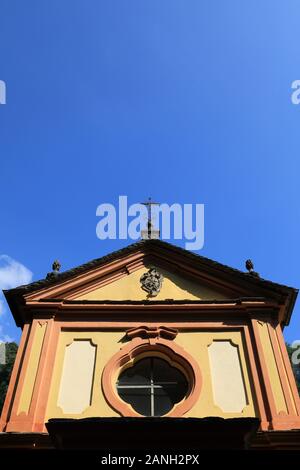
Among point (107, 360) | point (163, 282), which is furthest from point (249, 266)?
point (107, 360)

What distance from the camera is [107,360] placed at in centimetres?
1093

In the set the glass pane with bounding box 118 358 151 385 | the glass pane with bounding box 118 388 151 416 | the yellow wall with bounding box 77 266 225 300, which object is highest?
the yellow wall with bounding box 77 266 225 300

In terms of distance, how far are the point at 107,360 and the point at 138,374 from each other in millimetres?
878

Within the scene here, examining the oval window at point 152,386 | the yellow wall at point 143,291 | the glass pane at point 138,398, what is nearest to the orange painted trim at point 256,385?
the oval window at point 152,386

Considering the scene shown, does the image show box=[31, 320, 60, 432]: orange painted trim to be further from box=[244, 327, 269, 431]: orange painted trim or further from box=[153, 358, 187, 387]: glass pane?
box=[244, 327, 269, 431]: orange painted trim

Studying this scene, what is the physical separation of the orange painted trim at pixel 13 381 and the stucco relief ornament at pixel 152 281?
3.38 m

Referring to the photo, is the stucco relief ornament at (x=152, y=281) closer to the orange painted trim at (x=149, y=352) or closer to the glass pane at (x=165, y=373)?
the orange painted trim at (x=149, y=352)

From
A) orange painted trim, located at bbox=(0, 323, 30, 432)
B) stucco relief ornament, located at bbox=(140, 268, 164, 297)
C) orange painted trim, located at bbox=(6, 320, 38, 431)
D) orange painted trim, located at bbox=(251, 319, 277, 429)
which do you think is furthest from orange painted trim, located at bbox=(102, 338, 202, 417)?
orange painted trim, located at bbox=(0, 323, 30, 432)

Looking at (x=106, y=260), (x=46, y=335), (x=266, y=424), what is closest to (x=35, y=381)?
(x=46, y=335)

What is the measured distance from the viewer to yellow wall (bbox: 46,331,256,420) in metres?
9.94

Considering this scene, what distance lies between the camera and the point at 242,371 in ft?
35.2

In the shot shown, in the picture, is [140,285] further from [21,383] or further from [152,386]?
[21,383]

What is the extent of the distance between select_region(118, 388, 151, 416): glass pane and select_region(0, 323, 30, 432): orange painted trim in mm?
2447

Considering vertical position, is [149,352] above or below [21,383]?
above
